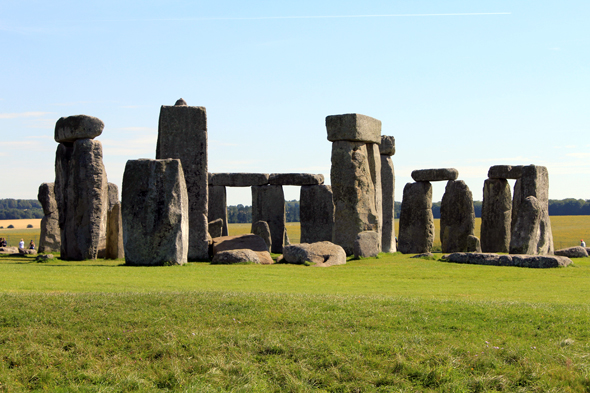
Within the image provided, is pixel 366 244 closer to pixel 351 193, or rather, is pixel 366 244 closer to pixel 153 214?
pixel 351 193

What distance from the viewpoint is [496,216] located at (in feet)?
86.0

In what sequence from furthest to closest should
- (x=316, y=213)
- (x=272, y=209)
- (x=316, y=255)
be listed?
(x=272, y=209)
(x=316, y=213)
(x=316, y=255)

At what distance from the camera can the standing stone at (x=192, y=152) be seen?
738 inches

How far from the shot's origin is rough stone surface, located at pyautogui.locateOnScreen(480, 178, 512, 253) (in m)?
25.8

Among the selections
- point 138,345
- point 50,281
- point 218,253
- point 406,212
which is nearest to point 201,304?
point 138,345

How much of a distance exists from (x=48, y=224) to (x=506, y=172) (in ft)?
61.4

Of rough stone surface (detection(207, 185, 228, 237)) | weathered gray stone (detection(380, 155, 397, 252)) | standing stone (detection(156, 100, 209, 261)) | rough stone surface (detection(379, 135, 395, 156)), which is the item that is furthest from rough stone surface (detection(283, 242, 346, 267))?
rough stone surface (detection(207, 185, 228, 237))

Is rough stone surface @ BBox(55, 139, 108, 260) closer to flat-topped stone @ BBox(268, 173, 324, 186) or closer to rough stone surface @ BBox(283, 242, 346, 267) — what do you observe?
rough stone surface @ BBox(283, 242, 346, 267)

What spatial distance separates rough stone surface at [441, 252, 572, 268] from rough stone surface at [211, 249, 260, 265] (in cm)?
562

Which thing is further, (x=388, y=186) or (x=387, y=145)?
(x=388, y=186)

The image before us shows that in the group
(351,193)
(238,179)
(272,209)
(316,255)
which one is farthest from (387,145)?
(316,255)

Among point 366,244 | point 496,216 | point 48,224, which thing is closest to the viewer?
point 366,244

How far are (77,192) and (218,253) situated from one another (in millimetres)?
4557

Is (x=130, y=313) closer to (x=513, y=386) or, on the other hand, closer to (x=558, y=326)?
(x=513, y=386)
